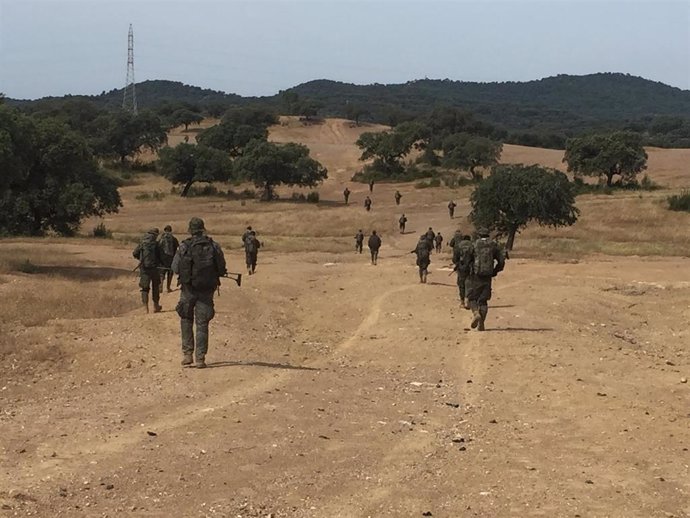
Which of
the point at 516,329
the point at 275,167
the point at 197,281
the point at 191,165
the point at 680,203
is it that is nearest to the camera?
the point at 197,281

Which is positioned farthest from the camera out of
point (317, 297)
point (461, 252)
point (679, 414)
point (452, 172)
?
point (452, 172)

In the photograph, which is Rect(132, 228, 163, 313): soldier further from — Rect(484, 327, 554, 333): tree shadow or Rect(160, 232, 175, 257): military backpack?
Rect(484, 327, 554, 333): tree shadow

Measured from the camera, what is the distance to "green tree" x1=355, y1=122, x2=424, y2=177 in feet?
310

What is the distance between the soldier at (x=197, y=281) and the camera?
1112 cm

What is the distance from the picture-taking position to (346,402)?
32.6ft

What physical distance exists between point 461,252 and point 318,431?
35.2 ft

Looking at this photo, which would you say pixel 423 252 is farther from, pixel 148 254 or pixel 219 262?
pixel 219 262

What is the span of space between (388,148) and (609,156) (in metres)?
27.1

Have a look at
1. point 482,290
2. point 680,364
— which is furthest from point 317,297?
point 680,364

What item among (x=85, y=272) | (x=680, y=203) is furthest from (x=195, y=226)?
(x=680, y=203)

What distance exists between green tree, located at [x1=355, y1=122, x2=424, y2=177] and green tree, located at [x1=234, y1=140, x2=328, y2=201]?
1811 cm

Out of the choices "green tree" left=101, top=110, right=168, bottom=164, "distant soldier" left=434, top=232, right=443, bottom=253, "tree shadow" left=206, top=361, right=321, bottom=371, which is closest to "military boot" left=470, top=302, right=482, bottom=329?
"tree shadow" left=206, top=361, right=321, bottom=371

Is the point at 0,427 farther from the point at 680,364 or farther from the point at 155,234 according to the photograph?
the point at 680,364

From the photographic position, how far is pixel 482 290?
15.4m
